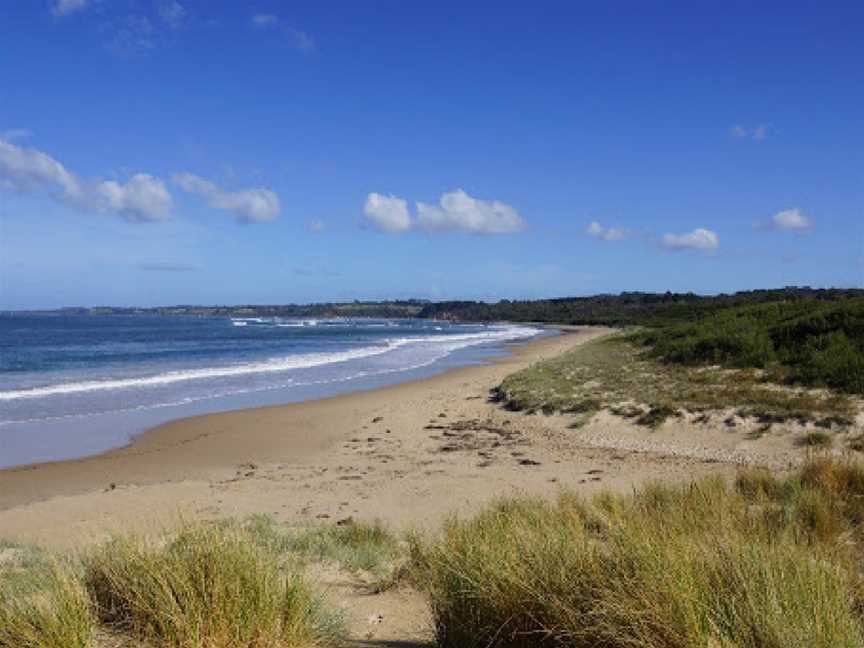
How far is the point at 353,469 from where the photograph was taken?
14.3 m

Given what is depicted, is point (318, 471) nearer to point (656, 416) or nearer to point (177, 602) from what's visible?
point (656, 416)

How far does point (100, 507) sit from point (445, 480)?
5.55 meters

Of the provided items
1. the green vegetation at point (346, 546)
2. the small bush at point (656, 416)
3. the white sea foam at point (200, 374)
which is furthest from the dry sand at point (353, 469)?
the white sea foam at point (200, 374)

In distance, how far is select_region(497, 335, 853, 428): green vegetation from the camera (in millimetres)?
15219

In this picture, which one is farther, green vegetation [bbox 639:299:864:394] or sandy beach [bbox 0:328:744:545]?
green vegetation [bbox 639:299:864:394]

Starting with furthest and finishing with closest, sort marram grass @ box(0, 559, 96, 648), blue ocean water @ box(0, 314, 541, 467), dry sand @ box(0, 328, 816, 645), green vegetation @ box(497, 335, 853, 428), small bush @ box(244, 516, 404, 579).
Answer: blue ocean water @ box(0, 314, 541, 467) → green vegetation @ box(497, 335, 853, 428) → dry sand @ box(0, 328, 816, 645) → small bush @ box(244, 516, 404, 579) → marram grass @ box(0, 559, 96, 648)

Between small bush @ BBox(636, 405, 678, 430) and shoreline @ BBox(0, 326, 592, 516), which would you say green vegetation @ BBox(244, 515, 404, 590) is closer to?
shoreline @ BBox(0, 326, 592, 516)

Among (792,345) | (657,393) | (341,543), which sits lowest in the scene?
(341,543)

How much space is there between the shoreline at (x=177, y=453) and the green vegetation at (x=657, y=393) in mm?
5909

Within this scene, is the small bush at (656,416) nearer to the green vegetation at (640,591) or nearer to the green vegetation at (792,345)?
the green vegetation at (792,345)

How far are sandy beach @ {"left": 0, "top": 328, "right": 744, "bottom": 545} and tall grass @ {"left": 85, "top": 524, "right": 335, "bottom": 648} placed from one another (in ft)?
9.61

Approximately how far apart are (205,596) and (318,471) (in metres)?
10.5

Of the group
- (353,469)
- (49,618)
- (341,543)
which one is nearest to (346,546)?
(341,543)

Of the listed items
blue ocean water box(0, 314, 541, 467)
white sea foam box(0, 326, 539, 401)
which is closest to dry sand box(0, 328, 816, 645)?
blue ocean water box(0, 314, 541, 467)
